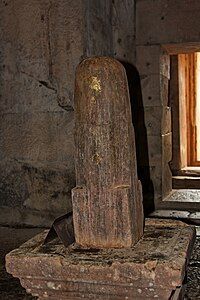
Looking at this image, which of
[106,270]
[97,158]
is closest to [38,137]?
[97,158]

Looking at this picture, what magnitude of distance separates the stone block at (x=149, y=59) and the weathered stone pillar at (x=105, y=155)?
3428mm

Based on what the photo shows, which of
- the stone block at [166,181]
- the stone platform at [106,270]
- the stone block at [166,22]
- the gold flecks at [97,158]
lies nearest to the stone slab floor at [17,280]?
the stone platform at [106,270]

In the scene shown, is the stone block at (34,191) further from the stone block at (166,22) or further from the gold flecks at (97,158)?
the stone block at (166,22)

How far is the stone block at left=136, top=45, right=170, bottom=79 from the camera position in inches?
214

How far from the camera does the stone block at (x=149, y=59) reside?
5434mm

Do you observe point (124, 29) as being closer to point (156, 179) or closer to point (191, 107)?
point (156, 179)

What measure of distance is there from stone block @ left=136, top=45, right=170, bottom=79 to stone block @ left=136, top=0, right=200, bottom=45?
89 millimetres

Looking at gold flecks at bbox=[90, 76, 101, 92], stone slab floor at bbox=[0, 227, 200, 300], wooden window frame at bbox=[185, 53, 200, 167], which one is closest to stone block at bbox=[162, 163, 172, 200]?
stone slab floor at bbox=[0, 227, 200, 300]

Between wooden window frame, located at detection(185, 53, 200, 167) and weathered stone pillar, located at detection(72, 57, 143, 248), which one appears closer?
weathered stone pillar, located at detection(72, 57, 143, 248)

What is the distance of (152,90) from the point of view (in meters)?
5.50

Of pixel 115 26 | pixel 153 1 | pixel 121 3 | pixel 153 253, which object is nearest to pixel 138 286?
pixel 153 253

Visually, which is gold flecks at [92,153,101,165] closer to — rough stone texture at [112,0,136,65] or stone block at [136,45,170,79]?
rough stone texture at [112,0,136,65]

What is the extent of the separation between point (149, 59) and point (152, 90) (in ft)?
1.43

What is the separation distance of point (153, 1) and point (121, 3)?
616 millimetres
